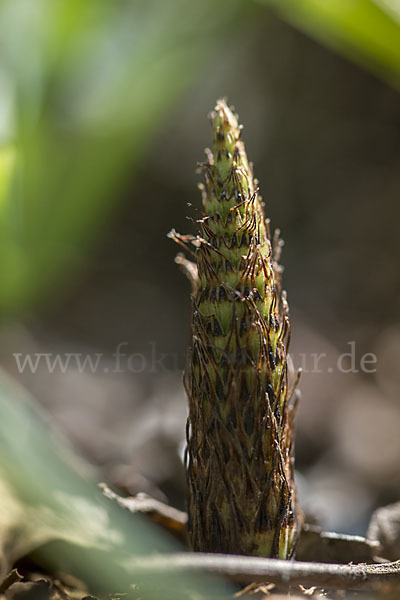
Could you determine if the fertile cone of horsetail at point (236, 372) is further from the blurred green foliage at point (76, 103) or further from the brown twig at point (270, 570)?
the blurred green foliage at point (76, 103)

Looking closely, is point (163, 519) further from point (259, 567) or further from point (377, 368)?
point (377, 368)

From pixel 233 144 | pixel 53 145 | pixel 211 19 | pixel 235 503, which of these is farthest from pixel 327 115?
pixel 235 503

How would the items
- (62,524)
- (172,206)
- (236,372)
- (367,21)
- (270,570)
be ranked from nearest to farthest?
(270,570) < (236,372) < (62,524) < (367,21) < (172,206)

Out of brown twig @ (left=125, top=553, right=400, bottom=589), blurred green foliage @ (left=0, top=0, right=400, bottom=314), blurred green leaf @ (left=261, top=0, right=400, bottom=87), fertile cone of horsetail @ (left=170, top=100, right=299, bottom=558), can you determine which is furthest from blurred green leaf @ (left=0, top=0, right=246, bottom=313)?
brown twig @ (left=125, top=553, right=400, bottom=589)

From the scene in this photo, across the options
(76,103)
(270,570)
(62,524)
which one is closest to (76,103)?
(76,103)

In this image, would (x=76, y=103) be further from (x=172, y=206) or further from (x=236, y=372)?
(x=236, y=372)

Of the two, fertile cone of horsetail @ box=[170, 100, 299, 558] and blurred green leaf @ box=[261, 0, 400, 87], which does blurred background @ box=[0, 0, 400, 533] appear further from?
fertile cone of horsetail @ box=[170, 100, 299, 558]
